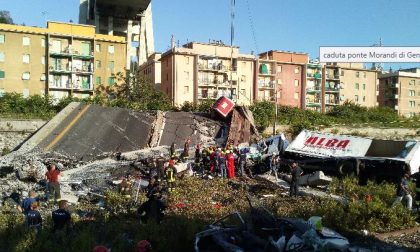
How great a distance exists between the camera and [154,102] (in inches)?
1784

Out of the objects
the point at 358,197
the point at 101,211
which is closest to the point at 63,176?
Result: the point at 101,211

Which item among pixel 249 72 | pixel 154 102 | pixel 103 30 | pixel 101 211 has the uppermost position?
pixel 103 30

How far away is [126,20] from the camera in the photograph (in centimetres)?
7000

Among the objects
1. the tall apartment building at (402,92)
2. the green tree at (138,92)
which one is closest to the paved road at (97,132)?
the green tree at (138,92)

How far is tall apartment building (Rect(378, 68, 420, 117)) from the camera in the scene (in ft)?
277

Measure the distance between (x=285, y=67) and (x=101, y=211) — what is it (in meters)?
57.3

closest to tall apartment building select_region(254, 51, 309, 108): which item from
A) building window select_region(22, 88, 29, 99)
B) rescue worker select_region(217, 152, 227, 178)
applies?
building window select_region(22, 88, 29, 99)

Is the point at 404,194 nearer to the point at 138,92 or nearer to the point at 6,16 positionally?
the point at 138,92

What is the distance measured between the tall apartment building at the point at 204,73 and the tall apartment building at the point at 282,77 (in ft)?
6.71

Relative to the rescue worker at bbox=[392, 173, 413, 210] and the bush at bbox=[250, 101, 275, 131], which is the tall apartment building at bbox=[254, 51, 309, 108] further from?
the rescue worker at bbox=[392, 173, 413, 210]

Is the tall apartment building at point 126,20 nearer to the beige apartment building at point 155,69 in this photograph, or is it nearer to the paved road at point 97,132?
the beige apartment building at point 155,69

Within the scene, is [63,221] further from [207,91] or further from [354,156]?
[207,91]

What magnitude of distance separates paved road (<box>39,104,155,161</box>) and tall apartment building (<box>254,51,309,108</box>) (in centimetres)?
3952

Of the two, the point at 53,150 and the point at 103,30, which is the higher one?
the point at 103,30
